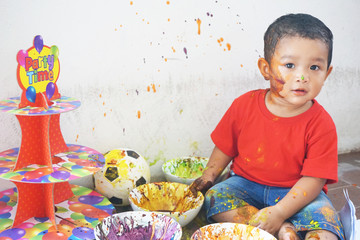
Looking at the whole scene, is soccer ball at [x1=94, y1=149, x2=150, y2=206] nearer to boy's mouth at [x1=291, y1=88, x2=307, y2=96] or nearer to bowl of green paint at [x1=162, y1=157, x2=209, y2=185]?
bowl of green paint at [x1=162, y1=157, x2=209, y2=185]

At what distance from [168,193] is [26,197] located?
0.69 meters

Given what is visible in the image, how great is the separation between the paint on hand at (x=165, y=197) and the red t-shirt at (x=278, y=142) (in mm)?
299

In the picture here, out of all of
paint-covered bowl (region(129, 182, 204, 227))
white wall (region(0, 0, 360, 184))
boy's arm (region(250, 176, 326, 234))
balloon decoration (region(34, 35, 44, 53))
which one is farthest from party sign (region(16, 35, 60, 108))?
boy's arm (region(250, 176, 326, 234))

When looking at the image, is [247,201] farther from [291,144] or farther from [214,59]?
[214,59]

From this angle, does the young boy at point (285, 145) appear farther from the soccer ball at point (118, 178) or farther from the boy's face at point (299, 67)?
the soccer ball at point (118, 178)

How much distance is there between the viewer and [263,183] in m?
1.87

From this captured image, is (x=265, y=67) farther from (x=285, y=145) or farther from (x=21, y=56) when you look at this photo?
(x=21, y=56)

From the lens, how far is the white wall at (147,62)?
188 centimetres

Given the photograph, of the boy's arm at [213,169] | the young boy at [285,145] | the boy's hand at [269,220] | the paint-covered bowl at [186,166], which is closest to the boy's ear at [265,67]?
the young boy at [285,145]

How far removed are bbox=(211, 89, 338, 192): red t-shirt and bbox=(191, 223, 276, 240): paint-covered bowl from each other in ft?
1.18

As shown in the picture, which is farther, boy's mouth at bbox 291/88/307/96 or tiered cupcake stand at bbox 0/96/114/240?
boy's mouth at bbox 291/88/307/96

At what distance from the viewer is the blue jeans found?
5.28 feet

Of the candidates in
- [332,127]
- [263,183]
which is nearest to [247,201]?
[263,183]

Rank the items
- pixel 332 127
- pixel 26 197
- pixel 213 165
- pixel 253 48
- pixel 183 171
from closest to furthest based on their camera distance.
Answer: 1. pixel 26 197
2. pixel 332 127
3. pixel 213 165
4. pixel 183 171
5. pixel 253 48
